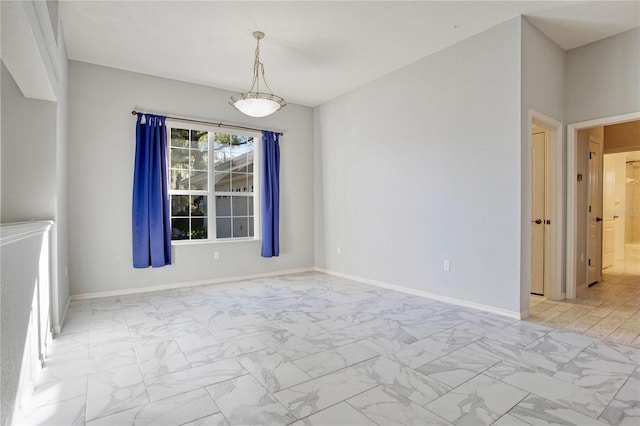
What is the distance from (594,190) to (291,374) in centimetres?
482

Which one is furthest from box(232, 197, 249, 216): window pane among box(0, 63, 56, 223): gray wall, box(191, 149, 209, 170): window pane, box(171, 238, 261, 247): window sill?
box(0, 63, 56, 223): gray wall

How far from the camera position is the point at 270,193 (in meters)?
5.65

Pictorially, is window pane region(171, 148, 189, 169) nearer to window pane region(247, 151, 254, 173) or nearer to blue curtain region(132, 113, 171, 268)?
blue curtain region(132, 113, 171, 268)

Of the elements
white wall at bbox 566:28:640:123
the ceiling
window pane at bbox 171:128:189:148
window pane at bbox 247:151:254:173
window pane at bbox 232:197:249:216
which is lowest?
window pane at bbox 232:197:249:216

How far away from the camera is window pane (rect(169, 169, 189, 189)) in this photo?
5.03 m

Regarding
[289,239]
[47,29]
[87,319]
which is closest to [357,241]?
[289,239]

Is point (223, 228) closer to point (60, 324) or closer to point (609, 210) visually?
point (60, 324)

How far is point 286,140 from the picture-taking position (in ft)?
19.6

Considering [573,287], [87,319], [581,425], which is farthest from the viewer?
[573,287]

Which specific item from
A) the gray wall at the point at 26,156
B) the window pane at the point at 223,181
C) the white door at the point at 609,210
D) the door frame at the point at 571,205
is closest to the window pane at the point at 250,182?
the window pane at the point at 223,181

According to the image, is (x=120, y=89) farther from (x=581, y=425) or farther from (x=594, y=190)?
(x=594, y=190)

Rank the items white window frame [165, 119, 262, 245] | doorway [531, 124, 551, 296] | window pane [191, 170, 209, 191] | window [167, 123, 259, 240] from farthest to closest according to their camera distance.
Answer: window pane [191, 170, 209, 191]
window [167, 123, 259, 240]
white window frame [165, 119, 262, 245]
doorway [531, 124, 551, 296]

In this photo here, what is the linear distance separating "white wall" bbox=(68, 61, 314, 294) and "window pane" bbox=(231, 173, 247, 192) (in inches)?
34.1

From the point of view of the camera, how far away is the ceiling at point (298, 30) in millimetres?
3207
